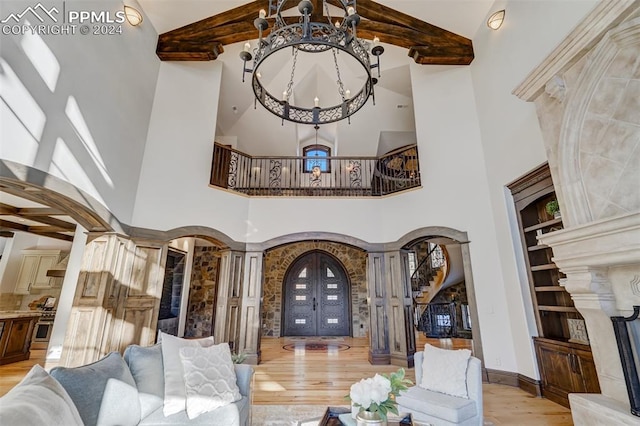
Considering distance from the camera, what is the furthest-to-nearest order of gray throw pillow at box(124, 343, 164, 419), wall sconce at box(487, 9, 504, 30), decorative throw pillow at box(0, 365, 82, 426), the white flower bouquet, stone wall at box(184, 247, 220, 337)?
stone wall at box(184, 247, 220, 337)
wall sconce at box(487, 9, 504, 30)
gray throw pillow at box(124, 343, 164, 419)
the white flower bouquet
decorative throw pillow at box(0, 365, 82, 426)

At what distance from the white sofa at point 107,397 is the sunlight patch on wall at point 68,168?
232 centimetres

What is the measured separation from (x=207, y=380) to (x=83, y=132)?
3430mm

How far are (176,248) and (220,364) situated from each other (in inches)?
201

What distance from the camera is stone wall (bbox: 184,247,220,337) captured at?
26.6 ft

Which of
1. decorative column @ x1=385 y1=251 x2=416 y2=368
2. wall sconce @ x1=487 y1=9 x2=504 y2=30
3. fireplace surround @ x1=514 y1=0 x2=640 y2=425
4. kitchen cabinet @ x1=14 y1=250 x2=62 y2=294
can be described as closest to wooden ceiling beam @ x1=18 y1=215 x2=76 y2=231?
kitchen cabinet @ x1=14 y1=250 x2=62 y2=294

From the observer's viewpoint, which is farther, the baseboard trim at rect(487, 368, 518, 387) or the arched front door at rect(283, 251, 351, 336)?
the arched front door at rect(283, 251, 351, 336)

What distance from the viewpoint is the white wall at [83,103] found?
2840 millimetres

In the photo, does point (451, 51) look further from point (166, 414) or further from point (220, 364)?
point (166, 414)

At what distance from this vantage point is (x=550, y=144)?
3.01 meters

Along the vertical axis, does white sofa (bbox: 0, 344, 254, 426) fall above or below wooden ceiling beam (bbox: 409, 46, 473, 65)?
below

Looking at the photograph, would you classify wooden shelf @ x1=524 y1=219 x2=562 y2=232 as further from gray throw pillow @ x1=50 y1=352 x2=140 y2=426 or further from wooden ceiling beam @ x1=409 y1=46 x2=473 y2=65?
gray throw pillow @ x1=50 y1=352 x2=140 y2=426

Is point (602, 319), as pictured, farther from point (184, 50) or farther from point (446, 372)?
point (184, 50)

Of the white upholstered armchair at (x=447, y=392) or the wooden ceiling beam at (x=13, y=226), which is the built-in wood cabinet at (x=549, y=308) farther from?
the wooden ceiling beam at (x=13, y=226)

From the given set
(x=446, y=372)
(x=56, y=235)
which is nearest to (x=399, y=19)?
(x=446, y=372)
